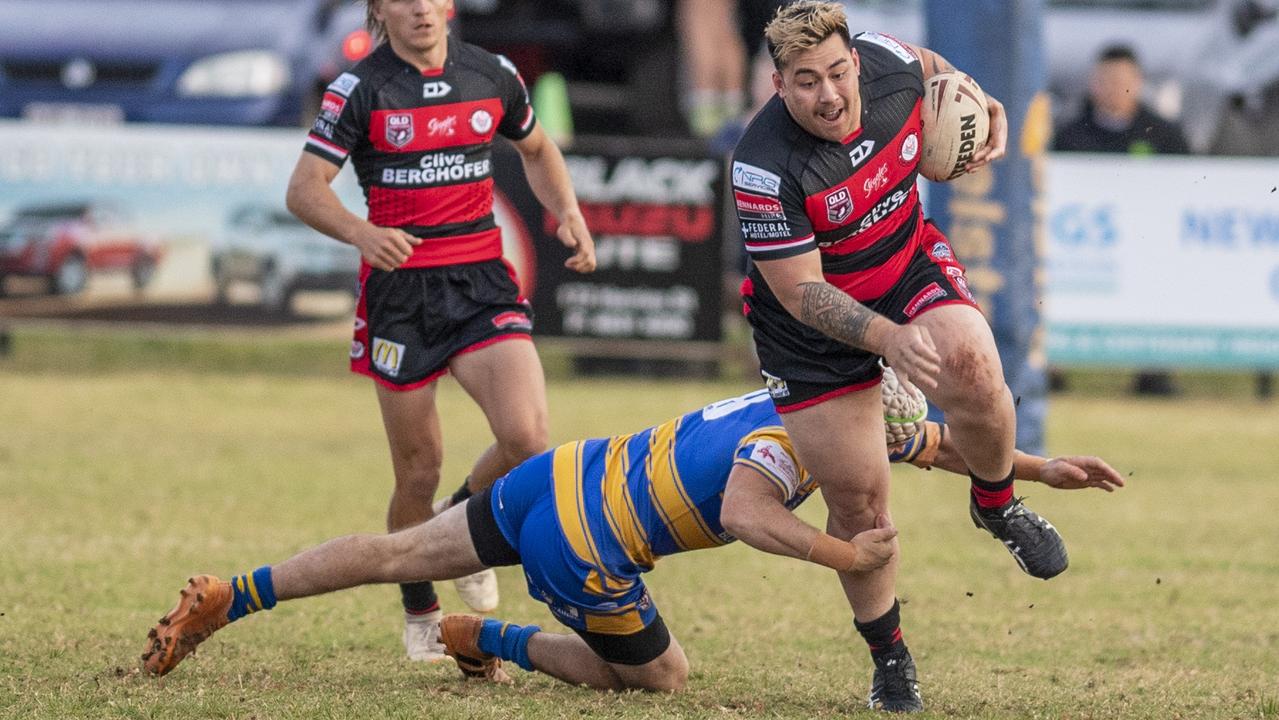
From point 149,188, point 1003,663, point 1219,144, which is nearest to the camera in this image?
point 1003,663

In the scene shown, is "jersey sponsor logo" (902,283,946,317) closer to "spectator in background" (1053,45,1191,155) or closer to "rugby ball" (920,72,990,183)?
"rugby ball" (920,72,990,183)

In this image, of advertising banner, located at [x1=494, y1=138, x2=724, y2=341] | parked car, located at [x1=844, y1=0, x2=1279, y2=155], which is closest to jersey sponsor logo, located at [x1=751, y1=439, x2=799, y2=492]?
advertising banner, located at [x1=494, y1=138, x2=724, y2=341]

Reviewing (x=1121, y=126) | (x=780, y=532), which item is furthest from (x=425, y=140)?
(x=1121, y=126)

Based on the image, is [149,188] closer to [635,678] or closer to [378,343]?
[378,343]

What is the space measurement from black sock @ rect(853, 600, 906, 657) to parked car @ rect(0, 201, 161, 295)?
948 cm

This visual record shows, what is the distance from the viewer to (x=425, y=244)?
23.5 feet

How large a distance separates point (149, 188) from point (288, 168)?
1066 mm

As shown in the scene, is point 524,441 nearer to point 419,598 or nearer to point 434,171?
point 419,598

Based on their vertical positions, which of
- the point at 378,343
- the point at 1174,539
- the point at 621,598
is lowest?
the point at 1174,539

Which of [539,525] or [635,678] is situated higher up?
[539,525]

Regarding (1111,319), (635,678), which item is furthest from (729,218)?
(635,678)

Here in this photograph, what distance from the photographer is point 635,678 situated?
20.0 feet

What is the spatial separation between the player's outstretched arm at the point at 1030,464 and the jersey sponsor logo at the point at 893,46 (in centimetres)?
120

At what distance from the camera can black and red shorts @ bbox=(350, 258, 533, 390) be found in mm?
7109
